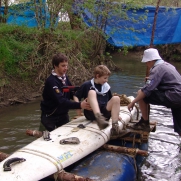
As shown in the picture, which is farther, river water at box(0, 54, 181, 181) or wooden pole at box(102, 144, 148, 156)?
river water at box(0, 54, 181, 181)

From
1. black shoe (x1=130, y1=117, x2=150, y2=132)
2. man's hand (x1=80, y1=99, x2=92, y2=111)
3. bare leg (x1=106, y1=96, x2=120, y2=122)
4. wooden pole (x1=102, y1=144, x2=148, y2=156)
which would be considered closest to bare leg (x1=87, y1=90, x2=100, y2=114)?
man's hand (x1=80, y1=99, x2=92, y2=111)

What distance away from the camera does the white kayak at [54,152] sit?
3.52 metres

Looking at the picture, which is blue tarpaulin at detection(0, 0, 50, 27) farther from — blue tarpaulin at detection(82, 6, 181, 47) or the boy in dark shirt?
the boy in dark shirt

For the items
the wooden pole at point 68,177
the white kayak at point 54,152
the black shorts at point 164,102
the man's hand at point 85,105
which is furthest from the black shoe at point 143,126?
the wooden pole at point 68,177

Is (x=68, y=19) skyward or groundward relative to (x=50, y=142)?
skyward

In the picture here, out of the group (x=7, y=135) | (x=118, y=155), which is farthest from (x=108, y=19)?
(x=118, y=155)

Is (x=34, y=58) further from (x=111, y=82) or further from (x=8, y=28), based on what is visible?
(x=111, y=82)

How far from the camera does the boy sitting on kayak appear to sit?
475 centimetres

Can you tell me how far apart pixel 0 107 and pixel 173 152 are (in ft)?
15.4

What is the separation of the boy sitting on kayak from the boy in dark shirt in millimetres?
204

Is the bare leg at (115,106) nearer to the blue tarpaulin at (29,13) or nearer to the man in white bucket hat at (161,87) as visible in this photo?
the man in white bucket hat at (161,87)

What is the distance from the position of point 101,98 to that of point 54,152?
1553mm

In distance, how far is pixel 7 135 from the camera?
6.78 m

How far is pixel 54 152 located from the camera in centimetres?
400
